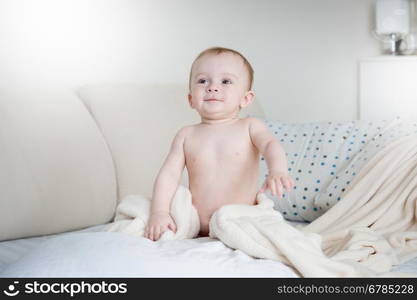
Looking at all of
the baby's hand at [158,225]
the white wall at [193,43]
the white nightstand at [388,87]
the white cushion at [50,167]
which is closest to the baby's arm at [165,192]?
the baby's hand at [158,225]

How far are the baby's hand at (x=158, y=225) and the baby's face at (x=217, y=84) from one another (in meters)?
0.23

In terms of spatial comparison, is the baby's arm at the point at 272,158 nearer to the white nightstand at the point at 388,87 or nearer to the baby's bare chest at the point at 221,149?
the baby's bare chest at the point at 221,149

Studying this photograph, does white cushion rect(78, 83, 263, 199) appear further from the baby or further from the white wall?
Result: the baby

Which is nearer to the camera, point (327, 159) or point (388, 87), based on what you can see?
point (327, 159)

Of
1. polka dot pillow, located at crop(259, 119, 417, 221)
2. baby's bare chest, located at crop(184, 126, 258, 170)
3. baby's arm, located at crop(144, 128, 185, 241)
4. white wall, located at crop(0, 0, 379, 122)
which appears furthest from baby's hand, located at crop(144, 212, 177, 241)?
white wall, located at crop(0, 0, 379, 122)

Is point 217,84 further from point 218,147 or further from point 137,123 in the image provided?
point 137,123

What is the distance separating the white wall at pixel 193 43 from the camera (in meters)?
2.26

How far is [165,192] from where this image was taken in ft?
4.68

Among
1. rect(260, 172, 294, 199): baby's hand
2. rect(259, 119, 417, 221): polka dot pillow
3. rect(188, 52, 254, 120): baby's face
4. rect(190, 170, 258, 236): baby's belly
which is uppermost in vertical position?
rect(188, 52, 254, 120): baby's face

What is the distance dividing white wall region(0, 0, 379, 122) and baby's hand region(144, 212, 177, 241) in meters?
0.90

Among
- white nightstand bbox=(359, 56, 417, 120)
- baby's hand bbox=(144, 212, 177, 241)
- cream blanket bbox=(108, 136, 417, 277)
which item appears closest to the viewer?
cream blanket bbox=(108, 136, 417, 277)

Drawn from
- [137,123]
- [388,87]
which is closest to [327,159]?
[137,123]

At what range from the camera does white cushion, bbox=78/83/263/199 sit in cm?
202

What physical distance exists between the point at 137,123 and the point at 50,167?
0.34 m
